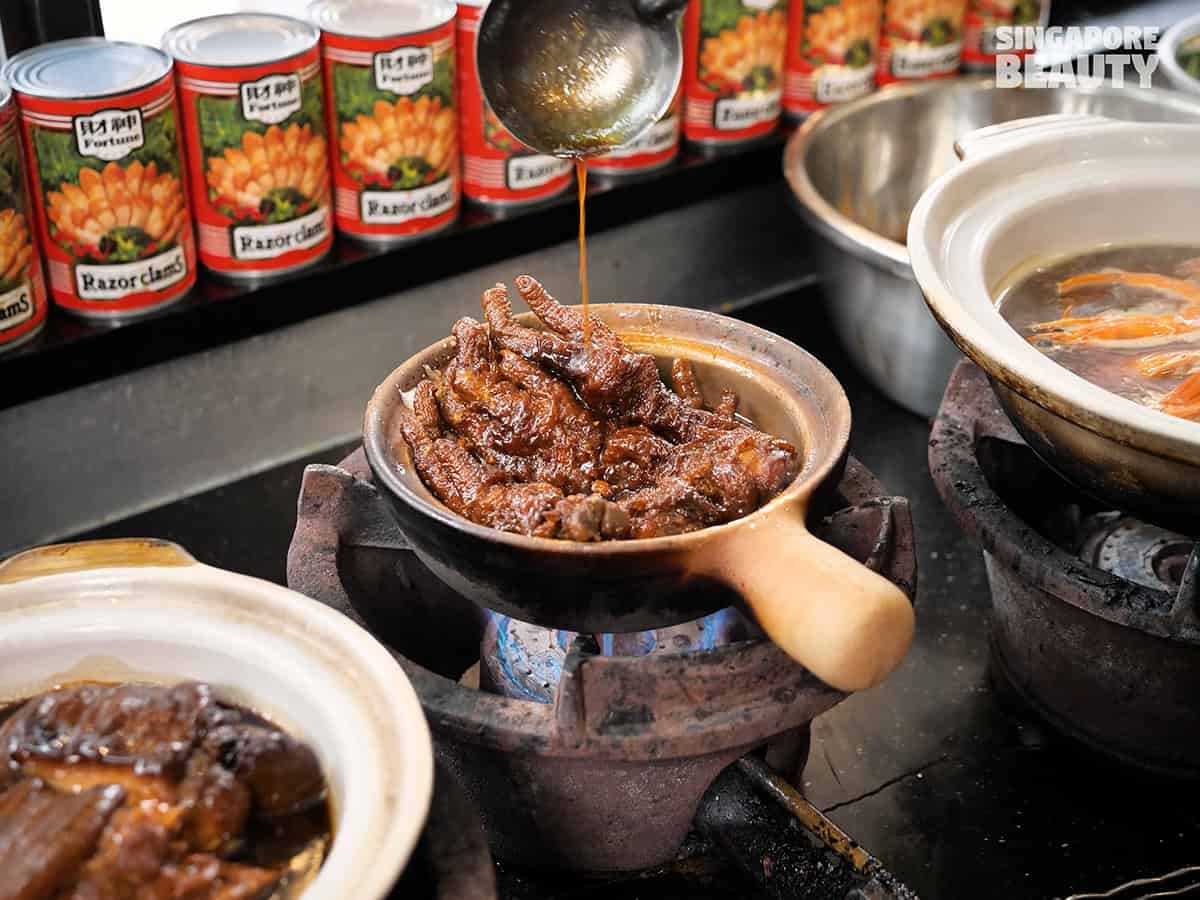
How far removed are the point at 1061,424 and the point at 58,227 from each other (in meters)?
1.65

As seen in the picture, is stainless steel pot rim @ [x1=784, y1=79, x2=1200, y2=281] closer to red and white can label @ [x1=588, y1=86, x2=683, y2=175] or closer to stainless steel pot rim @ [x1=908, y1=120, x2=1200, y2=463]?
red and white can label @ [x1=588, y1=86, x2=683, y2=175]

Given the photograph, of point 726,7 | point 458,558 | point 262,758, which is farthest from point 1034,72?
point 262,758

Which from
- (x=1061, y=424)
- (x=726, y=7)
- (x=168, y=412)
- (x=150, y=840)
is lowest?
(x=168, y=412)

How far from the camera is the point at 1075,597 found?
73.7 inches

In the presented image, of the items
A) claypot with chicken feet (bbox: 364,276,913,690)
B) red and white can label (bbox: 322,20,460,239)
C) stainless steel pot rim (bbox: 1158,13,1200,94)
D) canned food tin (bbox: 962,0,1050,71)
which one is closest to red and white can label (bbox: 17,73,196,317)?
red and white can label (bbox: 322,20,460,239)

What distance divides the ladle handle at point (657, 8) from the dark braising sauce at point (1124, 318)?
66cm

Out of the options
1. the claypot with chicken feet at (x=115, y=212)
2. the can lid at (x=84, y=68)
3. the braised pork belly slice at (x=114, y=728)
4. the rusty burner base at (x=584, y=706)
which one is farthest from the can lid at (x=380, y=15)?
the braised pork belly slice at (x=114, y=728)

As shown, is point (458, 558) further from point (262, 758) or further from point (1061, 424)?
point (1061, 424)

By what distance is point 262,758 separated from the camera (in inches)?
51.4

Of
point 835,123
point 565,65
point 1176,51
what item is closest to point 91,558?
point 565,65

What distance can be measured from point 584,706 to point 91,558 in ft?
1.96

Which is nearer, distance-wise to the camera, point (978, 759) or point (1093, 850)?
point (1093, 850)

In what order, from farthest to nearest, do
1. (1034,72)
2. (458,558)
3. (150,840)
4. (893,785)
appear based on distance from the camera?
1. (1034,72)
2. (893,785)
3. (458,558)
4. (150,840)

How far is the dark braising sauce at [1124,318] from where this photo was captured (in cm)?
183
